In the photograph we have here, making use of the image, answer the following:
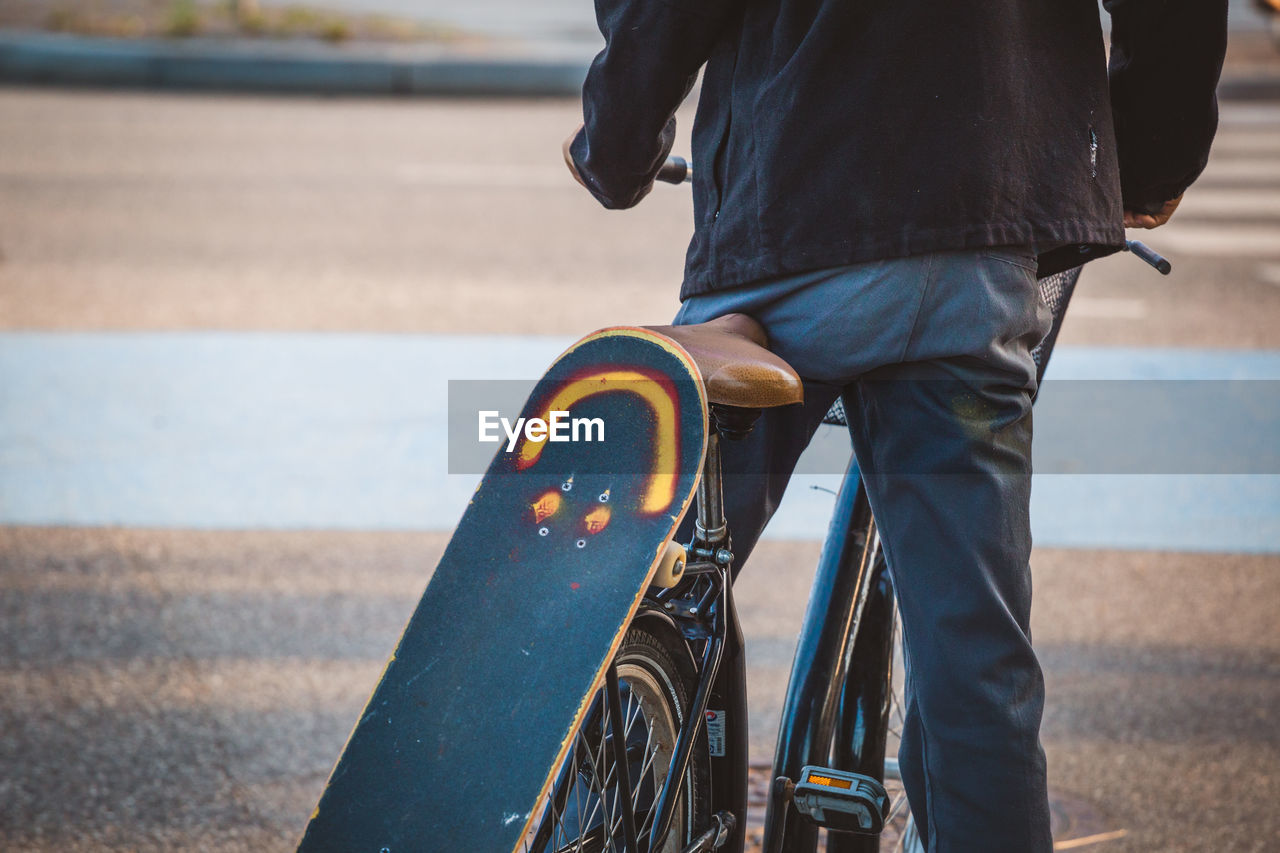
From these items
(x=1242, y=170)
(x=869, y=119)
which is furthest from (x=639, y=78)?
(x=1242, y=170)

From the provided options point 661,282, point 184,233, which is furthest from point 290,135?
point 661,282

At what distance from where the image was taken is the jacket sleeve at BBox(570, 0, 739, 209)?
1642 mm

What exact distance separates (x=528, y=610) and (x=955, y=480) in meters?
0.57

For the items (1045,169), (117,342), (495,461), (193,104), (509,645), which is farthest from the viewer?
(193,104)

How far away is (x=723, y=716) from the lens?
1.86 metres

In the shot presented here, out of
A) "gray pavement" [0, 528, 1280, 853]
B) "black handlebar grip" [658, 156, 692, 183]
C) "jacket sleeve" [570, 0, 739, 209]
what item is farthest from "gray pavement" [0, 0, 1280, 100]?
"jacket sleeve" [570, 0, 739, 209]

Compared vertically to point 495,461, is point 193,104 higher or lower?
lower

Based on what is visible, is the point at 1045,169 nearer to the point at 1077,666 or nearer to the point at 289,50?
the point at 1077,666

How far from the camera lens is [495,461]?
1.59 metres

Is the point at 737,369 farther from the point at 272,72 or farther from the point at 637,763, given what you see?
the point at 272,72

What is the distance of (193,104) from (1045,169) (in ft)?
34.9

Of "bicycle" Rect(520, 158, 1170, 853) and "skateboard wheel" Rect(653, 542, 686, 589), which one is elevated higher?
"skateboard wheel" Rect(653, 542, 686, 589)

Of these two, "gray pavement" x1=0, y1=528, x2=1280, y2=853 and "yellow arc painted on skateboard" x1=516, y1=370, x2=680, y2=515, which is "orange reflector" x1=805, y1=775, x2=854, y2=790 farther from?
"gray pavement" x1=0, y1=528, x2=1280, y2=853

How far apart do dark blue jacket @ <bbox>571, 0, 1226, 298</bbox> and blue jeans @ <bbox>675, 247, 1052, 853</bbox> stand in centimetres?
5
